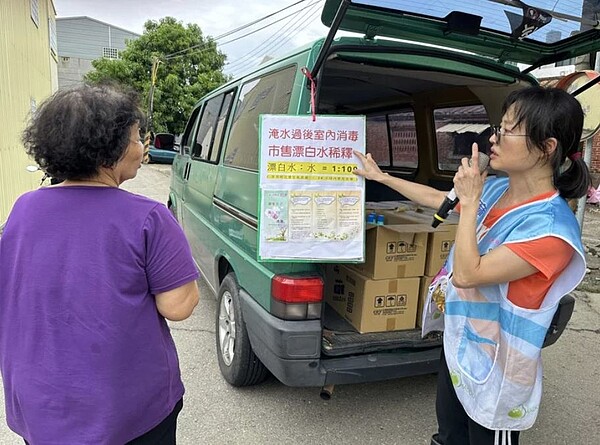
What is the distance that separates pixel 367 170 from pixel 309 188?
0.99 feet

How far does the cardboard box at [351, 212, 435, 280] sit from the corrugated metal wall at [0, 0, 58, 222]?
5.40m

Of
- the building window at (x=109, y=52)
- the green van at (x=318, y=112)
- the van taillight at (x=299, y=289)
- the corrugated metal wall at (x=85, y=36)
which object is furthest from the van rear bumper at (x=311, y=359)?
the building window at (x=109, y=52)

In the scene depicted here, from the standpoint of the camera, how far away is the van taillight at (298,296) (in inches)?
93.5

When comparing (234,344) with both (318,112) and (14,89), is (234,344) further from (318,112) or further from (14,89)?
(14,89)

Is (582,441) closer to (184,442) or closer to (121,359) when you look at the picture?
(184,442)

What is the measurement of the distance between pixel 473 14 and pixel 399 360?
Result: 1882mm

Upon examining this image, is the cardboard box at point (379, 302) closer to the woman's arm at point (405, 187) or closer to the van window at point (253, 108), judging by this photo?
the woman's arm at point (405, 187)

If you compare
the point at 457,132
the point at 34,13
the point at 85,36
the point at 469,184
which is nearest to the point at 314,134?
the point at 469,184

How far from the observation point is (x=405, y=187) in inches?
90.8

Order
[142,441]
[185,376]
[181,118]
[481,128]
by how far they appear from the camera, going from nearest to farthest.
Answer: [142,441] < [185,376] < [481,128] < [181,118]

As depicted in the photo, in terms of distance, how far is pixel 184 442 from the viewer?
8.77ft

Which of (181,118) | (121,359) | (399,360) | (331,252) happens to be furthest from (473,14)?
(181,118)

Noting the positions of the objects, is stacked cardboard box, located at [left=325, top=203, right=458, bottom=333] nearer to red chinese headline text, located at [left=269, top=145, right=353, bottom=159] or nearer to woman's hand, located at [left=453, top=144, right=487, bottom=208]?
red chinese headline text, located at [left=269, top=145, right=353, bottom=159]

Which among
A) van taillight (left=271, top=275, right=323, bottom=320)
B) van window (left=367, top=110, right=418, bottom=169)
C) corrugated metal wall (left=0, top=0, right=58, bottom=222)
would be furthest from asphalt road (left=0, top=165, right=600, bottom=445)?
corrugated metal wall (left=0, top=0, right=58, bottom=222)
